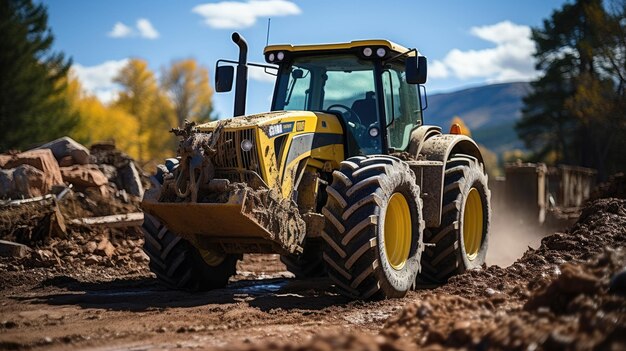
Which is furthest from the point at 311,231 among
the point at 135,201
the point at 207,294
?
the point at 135,201

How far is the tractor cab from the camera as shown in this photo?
9.02 meters

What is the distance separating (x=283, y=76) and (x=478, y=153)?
10.1 ft

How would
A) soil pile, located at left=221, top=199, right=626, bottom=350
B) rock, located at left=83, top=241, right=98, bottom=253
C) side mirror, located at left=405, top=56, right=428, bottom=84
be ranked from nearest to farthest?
soil pile, located at left=221, top=199, right=626, bottom=350 → side mirror, located at left=405, top=56, right=428, bottom=84 → rock, located at left=83, top=241, right=98, bottom=253

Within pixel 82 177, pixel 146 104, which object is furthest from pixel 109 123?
pixel 82 177

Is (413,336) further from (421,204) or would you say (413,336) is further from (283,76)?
(283,76)

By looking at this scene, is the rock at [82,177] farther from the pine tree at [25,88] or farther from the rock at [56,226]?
the pine tree at [25,88]

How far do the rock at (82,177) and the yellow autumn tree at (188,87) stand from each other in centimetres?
5794

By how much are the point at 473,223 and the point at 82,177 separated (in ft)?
23.1

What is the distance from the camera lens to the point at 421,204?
8422 millimetres

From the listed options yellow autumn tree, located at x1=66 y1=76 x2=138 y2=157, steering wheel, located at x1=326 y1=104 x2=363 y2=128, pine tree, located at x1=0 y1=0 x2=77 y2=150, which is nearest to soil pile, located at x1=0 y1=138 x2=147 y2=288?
steering wheel, located at x1=326 y1=104 x2=363 y2=128

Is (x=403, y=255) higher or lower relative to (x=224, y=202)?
lower

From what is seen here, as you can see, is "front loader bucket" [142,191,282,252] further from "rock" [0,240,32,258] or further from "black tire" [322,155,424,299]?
"rock" [0,240,32,258]

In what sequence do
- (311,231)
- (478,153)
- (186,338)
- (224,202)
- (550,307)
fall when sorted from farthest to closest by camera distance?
(478,153), (311,231), (224,202), (186,338), (550,307)

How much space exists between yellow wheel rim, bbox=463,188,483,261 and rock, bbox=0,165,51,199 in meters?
6.98
